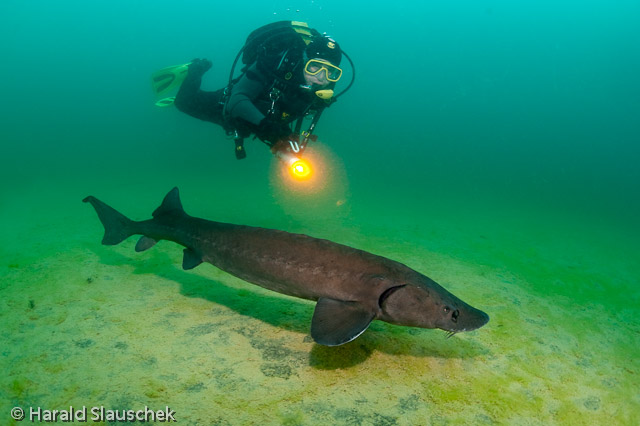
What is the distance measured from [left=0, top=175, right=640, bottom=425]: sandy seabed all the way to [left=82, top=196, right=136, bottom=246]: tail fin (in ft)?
2.45

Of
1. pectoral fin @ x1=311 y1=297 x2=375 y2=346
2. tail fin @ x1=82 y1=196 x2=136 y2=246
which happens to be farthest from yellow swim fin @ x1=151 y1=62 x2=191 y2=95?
pectoral fin @ x1=311 y1=297 x2=375 y2=346

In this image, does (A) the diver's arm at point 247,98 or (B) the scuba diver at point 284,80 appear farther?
(B) the scuba diver at point 284,80

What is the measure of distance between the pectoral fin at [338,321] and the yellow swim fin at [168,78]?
363 inches

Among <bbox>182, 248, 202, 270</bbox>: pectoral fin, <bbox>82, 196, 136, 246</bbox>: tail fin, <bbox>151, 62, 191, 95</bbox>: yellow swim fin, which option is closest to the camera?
<bbox>182, 248, 202, 270</bbox>: pectoral fin

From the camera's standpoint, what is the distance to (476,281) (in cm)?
616

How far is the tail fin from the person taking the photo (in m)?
5.02

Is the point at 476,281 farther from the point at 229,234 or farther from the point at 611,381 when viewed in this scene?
the point at 229,234

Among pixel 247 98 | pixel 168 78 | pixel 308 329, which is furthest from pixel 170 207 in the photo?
pixel 168 78

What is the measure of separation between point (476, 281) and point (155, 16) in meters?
105

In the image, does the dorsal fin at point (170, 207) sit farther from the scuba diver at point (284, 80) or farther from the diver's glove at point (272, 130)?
the scuba diver at point (284, 80)

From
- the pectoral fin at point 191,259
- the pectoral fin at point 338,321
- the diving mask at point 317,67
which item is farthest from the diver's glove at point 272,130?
the pectoral fin at point 338,321

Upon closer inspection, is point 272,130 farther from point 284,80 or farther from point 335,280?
point 335,280

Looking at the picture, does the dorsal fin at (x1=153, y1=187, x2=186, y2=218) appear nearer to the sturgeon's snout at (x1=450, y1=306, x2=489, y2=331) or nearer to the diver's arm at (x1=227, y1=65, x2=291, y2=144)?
the diver's arm at (x1=227, y1=65, x2=291, y2=144)

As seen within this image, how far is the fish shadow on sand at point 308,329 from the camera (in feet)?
11.5
